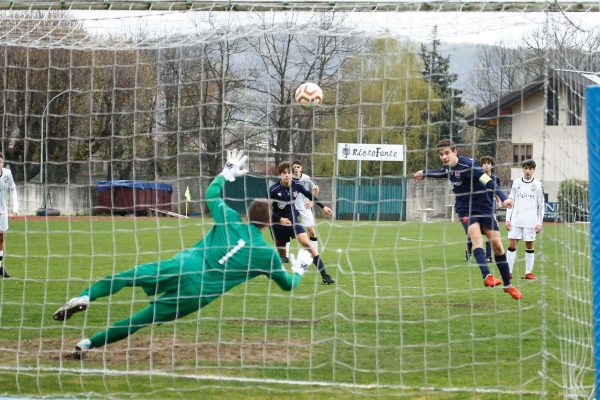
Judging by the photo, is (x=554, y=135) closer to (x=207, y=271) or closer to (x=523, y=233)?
(x=207, y=271)

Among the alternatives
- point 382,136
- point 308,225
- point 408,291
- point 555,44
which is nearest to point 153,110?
point 382,136

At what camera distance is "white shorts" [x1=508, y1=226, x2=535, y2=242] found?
15.6m

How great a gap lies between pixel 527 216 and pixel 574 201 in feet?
14.0

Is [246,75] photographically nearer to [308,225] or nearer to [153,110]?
[153,110]

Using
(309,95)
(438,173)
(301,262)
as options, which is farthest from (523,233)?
(301,262)

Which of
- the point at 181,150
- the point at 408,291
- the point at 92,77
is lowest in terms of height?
the point at 408,291

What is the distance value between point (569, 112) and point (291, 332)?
12.3ft

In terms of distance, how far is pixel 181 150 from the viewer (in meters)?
9.20

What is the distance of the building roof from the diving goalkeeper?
1.96 metres

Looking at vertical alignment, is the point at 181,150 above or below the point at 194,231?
above

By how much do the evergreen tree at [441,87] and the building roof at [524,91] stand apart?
0.62 ft

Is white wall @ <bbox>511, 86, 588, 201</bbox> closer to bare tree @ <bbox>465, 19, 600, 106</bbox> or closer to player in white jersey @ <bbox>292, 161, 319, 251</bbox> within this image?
bare tree @ <bbox>465, 19, 600, 106</bbox>

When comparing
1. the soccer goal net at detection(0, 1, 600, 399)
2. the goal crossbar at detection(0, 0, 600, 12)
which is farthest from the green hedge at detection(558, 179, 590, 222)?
the goal crossbar at detection(0, 0, 600, 12)

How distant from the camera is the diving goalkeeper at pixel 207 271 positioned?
7.52 m
